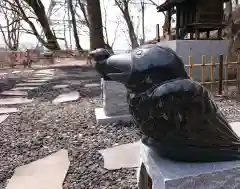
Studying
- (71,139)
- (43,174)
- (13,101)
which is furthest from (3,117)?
(43,174)

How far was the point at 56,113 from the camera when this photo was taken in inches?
178

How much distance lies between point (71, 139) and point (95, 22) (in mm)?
7261

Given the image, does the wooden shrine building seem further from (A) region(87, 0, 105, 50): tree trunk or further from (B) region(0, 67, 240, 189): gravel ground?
(B) region(0, 67, 240, 189): gravel ground

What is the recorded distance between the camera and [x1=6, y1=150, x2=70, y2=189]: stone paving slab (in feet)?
7.31

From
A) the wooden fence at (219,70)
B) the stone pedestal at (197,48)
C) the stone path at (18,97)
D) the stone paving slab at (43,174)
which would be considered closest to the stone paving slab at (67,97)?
the stone path at (18,97)

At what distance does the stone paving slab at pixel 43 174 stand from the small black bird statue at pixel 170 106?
4.31ft

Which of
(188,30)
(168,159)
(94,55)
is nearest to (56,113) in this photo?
(94,55)

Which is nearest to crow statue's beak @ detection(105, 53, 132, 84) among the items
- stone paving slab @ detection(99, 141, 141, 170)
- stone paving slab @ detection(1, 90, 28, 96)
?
stone paving slab @ detection(99, 141, 141, 170)

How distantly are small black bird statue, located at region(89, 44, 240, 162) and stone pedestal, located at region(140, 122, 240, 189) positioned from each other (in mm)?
47

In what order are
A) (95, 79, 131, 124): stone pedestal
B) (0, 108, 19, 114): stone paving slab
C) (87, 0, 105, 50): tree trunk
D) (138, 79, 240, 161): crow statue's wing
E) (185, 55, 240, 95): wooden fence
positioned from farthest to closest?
(87, 0, 105, 50): tree trunk
(185, 55, 240, 95): wooden fence
(0, 108, 19, 114): stone paving slab
(95, 79, 131, 124): stone pedestal
(138, 79, 240, 161): crow statue's wing

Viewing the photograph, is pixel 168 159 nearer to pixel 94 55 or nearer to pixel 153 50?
pixel 153 50

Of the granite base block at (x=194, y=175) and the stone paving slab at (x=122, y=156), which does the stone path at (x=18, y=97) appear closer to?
the stone paving slab at (x=122, y=156)

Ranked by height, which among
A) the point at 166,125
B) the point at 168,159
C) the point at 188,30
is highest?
the point at 188,30

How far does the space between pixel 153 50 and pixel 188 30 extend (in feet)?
27.1
